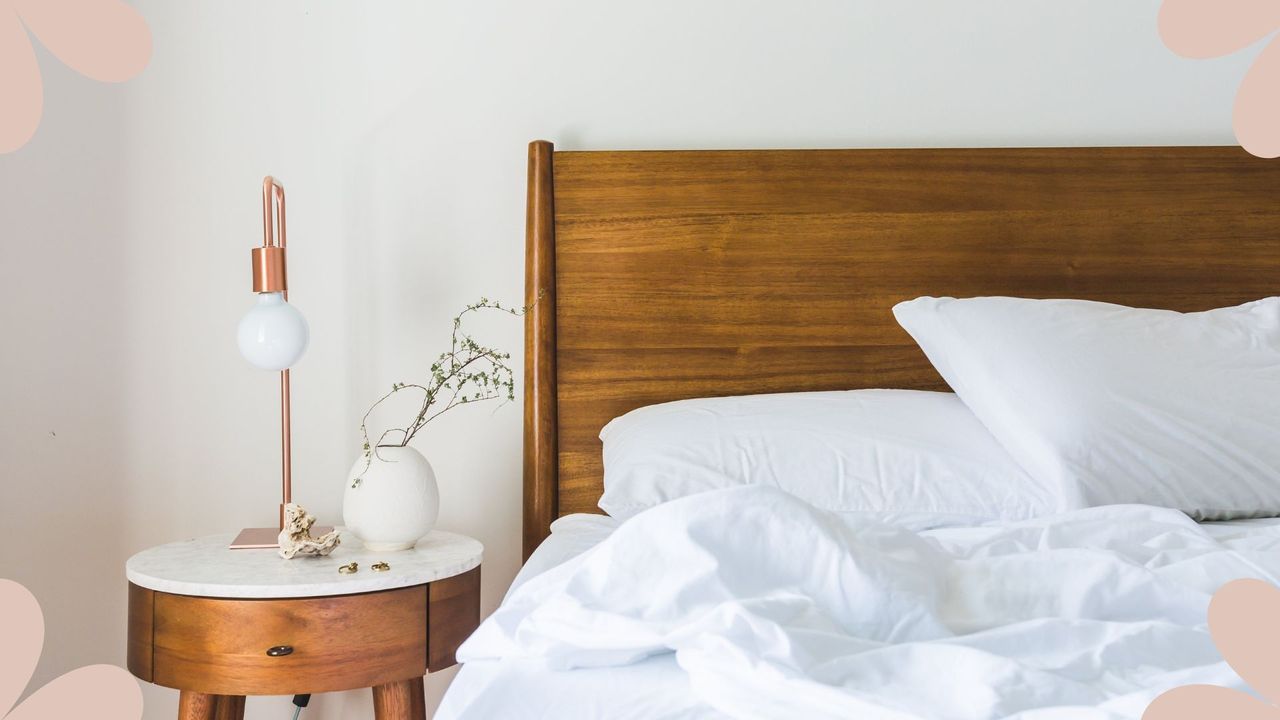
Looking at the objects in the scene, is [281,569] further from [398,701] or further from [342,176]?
[342,176]

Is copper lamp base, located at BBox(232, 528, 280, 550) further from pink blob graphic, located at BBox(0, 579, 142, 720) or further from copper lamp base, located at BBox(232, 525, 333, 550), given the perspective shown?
A: pink blob graphic, located at BBox(0, 579, 142, 720)

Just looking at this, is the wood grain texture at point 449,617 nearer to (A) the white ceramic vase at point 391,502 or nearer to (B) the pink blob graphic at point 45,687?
(A) the white ceramic vase at point 391,502

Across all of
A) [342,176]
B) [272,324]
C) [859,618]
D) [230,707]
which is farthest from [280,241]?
[859,618]

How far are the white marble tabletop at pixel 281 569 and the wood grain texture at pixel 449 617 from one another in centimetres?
2

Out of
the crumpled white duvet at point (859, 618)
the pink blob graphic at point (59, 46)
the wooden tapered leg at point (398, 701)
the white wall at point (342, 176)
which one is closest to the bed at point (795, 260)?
the white wall at point (342, 176)

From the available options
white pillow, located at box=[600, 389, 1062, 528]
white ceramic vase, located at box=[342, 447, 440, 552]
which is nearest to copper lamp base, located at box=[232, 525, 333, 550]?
white ceramic vase, located at box=[342, 447, 440, 552]

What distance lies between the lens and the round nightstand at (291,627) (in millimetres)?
1318

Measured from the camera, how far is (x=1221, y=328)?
151cm

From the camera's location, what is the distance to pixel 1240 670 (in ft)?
2.22

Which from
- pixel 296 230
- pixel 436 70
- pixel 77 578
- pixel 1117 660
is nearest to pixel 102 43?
pixel 296 230

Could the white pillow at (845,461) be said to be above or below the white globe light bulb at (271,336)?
below

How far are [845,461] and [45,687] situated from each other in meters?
1.20

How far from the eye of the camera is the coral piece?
145 centimetres

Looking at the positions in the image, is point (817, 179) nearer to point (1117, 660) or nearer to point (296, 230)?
point (296, 230)
